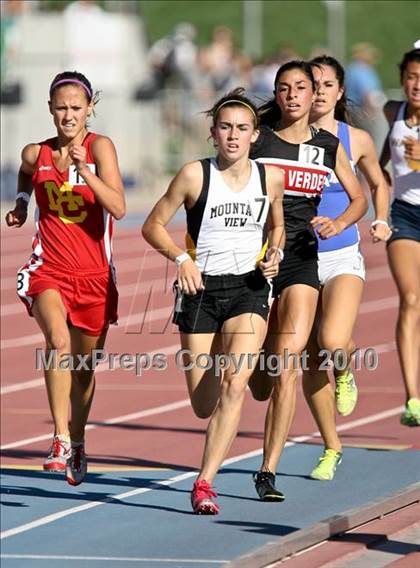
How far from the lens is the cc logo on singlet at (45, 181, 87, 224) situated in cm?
893

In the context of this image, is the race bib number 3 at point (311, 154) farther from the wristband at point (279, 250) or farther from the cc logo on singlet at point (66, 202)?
the cc logo on singlet at point (66, 202)

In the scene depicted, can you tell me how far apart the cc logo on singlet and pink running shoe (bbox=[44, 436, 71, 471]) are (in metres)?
1.21

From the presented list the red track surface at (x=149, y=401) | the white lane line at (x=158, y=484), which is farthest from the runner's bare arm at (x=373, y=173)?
the red track surface at (x=149, y=401)

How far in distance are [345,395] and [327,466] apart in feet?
1.91

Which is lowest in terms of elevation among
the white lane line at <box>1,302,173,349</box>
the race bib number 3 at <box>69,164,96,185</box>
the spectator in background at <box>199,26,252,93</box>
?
the race bib number 3 at <box>69,164,96,185</box>

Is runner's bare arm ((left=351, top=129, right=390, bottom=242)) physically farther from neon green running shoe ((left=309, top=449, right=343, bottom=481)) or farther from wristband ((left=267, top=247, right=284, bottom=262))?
neon green running shoe ((left=309, top=449, right=343, bottom=481))

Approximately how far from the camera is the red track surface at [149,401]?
12586mm

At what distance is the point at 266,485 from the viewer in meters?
9.39

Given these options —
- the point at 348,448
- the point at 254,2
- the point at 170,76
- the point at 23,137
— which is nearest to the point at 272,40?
the point at 254,2

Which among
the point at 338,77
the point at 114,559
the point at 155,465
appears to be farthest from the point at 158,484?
the point at 338,77

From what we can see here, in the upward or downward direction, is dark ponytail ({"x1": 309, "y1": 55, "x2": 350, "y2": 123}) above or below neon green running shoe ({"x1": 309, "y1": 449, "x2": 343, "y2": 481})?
above

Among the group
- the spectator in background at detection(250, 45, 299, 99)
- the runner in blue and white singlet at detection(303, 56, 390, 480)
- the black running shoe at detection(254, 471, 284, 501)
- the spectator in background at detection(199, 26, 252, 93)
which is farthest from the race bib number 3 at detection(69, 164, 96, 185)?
the spectator in background at detection(199, 26, 252, 93)

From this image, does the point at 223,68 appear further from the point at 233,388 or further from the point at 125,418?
the point at 233,388

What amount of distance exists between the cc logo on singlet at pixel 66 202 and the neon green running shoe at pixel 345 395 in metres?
2.19
